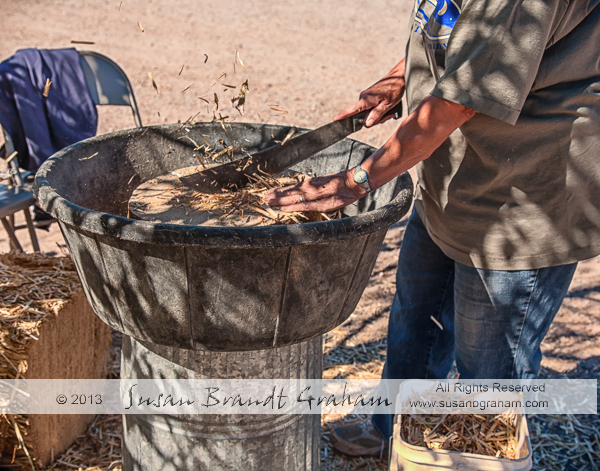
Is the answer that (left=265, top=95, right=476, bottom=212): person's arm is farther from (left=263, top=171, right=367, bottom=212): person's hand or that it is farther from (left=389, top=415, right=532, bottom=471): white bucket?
(left=389, top=415, right=532, bottom=471): white bucket

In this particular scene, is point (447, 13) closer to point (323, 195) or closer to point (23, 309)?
point (323, 195)

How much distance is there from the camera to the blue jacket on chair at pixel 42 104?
363 cm

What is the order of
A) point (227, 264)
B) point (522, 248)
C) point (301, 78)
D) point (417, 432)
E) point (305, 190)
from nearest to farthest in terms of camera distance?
1. point (227, 264)
2. point (305, 190)
3. point (522, 248)
4. point (417, 432)
5. point (301, 78)

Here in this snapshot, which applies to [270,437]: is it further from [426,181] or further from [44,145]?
[44,145]

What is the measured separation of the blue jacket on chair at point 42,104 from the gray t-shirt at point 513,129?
2.54m

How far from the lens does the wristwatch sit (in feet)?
5.84

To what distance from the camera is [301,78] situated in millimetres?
9008

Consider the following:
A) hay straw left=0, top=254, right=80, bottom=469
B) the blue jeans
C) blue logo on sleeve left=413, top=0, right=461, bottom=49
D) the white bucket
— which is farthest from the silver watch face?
hay straw left=0, top=254, right=80, bottom=469

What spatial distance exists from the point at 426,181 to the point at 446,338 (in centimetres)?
89

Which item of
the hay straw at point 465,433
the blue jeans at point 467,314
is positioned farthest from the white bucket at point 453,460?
the blue jeans at point 467,314

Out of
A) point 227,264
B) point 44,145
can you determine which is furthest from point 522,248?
point 44,145

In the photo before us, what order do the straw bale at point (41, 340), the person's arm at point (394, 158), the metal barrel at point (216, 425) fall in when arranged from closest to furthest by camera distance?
the person's arm at point (394, 158), the metal barrel at point (216, 425), the straw bale at point (41, 340)

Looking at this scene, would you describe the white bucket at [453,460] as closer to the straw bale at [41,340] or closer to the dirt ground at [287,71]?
the dirt ground at [287,71]

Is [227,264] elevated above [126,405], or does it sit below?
above
